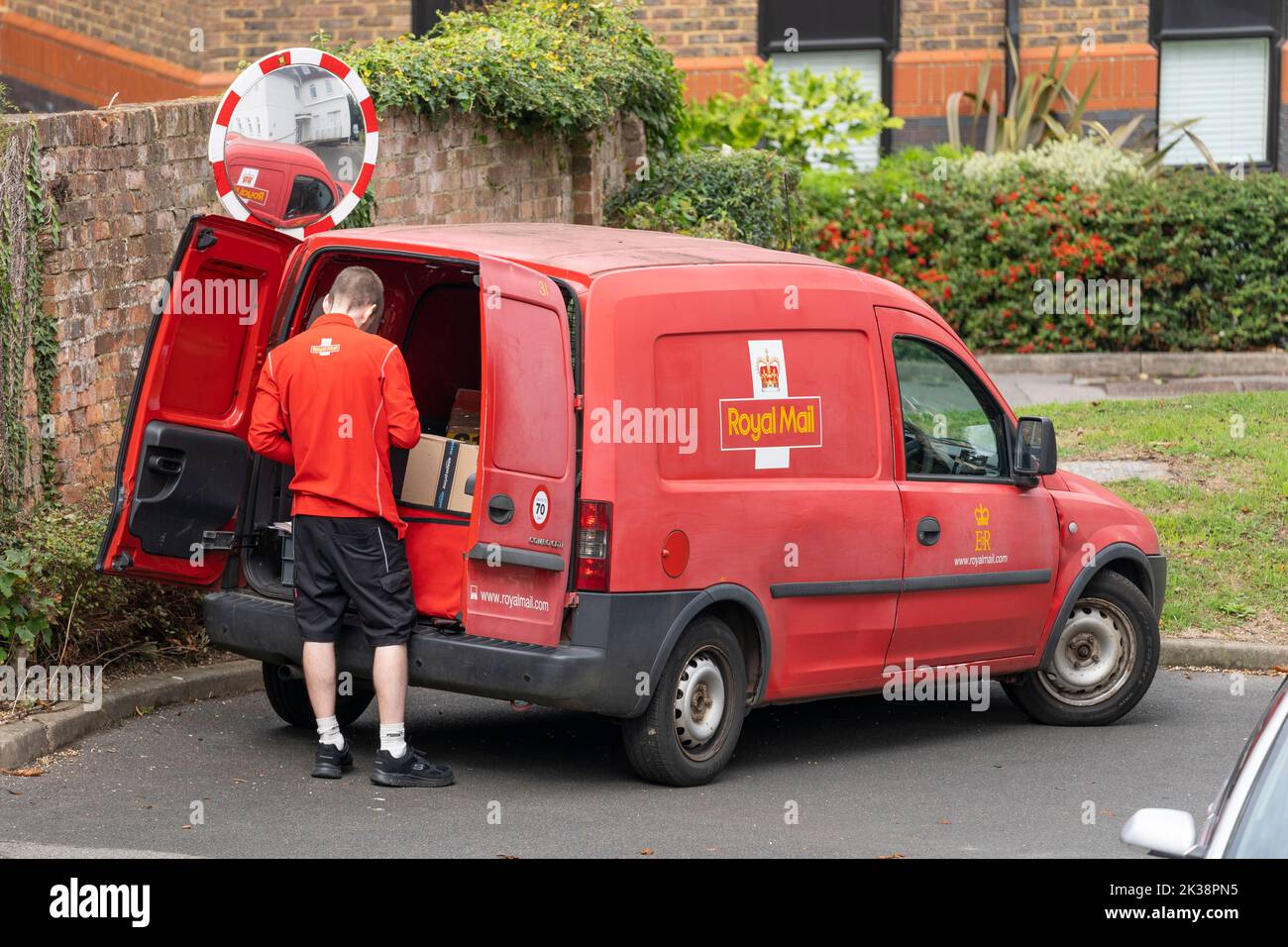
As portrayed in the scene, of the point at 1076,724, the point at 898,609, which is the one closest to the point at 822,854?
the point at 898,609

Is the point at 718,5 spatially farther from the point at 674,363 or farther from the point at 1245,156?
the point at 674,363

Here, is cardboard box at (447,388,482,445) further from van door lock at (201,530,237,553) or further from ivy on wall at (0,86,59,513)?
ivy on wall at (0,86,59,513)

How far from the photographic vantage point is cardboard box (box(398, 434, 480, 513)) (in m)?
7.32

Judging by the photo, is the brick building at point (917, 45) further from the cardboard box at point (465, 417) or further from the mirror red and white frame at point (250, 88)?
the cardboard box at point (465, 417)

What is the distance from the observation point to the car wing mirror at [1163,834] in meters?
3.98

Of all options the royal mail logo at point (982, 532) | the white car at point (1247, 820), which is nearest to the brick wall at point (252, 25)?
the royal mail logo at point (982, 532)

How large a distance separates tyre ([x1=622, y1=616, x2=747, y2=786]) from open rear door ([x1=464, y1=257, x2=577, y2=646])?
0.52m

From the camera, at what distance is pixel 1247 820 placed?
396cm

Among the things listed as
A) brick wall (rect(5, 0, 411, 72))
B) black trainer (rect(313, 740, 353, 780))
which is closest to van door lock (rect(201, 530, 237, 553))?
black trainer (rect(313, 740, 353, 780))

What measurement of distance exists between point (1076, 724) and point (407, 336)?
349cm

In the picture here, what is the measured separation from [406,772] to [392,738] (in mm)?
156

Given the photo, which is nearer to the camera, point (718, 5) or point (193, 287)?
point (193, 287)

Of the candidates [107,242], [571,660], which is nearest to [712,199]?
[107,242]

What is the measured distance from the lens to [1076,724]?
28.3ft
